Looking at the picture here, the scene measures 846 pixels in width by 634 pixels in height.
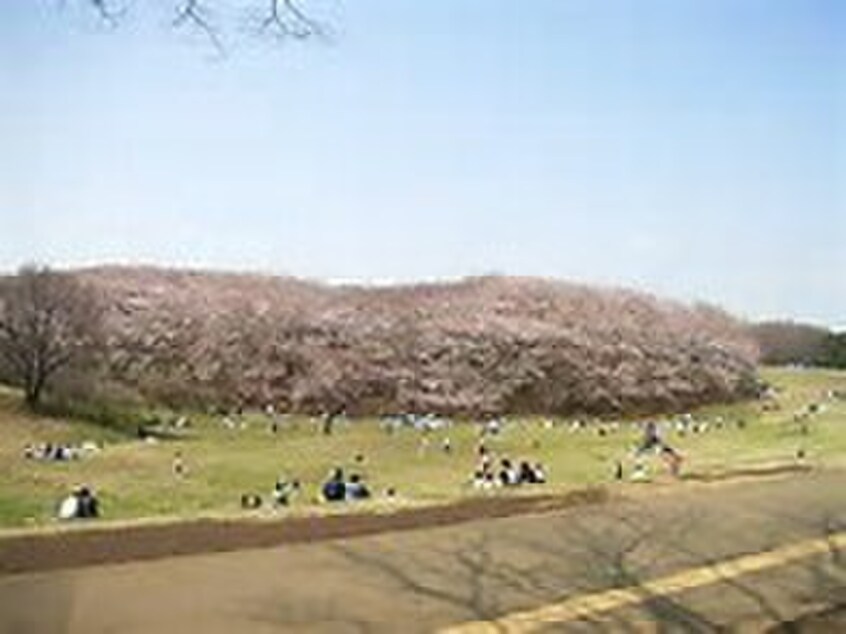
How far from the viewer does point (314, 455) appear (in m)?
31.1

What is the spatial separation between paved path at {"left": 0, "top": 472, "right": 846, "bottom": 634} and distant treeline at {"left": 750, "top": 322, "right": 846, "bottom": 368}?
44855mm

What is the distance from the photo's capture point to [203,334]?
44.4 metres

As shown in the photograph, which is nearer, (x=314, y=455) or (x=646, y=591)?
(x=646, y=591)

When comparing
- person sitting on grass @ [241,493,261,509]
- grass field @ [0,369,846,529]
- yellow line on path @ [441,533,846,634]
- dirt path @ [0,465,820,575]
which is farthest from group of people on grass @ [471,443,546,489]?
yellow line on path @ [441,533,846,634]

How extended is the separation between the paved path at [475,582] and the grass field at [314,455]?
341 cm

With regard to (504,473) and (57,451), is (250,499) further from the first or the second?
(57,451)

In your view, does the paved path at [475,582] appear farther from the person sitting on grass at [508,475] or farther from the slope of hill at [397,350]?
the slope of hill at [397,350]

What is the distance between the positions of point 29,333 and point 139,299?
933cm

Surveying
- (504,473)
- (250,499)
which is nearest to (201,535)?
(250,499)

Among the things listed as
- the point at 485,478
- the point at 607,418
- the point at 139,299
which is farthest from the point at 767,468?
the point at 139,299

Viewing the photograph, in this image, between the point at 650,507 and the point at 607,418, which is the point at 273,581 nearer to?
the point at 650,507

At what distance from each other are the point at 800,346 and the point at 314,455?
3740cm

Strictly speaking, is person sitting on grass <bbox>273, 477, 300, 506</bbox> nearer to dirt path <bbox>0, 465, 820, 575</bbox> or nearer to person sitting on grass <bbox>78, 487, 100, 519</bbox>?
person sitting on grass <bbox>78, 487, 100, 519</bbox>

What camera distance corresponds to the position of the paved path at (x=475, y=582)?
8680 mm
